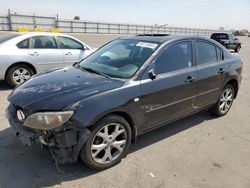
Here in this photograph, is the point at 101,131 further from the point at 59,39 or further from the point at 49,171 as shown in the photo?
the point at 59,39

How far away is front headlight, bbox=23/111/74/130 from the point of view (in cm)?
265

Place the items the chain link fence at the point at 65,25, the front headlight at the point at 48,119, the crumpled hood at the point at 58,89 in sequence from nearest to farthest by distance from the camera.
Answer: the front headlight at the point at 48,119 < the crumpled hood at the point at 58,89 < the chain link fence at the point at 65,25

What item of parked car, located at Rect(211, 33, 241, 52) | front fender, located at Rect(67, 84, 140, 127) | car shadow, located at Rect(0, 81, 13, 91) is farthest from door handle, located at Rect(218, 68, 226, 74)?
parked car, located at Rect(211, 33, 241, 52)

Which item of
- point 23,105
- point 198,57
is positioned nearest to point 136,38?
point 198,57

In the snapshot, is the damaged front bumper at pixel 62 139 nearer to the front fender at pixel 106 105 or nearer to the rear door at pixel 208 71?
the front fender at pixel 106 105

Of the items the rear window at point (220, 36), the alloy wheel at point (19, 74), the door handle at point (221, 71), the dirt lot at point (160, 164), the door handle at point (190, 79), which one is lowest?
the dirt lot at point (160, 164)

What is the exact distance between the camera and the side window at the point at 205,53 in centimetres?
425

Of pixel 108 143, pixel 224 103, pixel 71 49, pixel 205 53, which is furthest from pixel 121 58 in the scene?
pixel 71 49

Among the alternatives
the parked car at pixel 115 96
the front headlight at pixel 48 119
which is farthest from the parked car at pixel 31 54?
the front headlight at pixel 48 119

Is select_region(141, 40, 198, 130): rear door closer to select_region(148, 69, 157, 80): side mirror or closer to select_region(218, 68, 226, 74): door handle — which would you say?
select_region(148, 69, 157, 80): side mirror

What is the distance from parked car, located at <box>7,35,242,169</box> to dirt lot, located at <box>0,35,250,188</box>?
0.26 m

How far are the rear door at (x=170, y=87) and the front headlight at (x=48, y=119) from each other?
1102 millimetres

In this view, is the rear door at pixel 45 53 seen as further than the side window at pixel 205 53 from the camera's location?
Yes

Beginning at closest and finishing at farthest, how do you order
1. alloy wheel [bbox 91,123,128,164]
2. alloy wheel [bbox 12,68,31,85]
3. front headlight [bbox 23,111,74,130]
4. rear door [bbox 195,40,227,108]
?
front headlight [bbox 23,111,74,130]
alloy wheel [bbox 91,123,128,164]
rear door [bbox 195,40,227,108]
alloy wheel [bbox 12,68,31,85]
